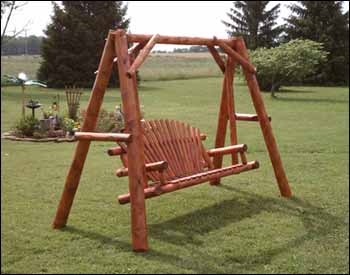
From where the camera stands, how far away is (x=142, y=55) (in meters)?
4.86

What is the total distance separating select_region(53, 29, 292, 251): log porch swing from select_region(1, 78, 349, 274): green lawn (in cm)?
30

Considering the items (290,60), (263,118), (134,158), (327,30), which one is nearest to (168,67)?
(327,30)

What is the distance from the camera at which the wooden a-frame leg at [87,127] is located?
4.98 metres

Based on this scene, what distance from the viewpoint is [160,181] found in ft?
16.8

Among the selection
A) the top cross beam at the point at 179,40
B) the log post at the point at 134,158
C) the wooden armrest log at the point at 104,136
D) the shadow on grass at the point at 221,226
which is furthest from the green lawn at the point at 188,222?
the top cross beam at the point at 179,40

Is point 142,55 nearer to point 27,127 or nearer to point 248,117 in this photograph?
point 248,117

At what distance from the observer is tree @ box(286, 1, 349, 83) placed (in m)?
32.1

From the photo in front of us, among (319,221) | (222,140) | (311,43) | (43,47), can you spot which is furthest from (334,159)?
(43,47)

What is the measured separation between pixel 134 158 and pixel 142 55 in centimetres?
94

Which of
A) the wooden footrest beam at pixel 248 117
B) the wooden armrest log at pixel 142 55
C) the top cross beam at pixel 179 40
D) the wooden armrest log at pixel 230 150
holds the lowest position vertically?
the wooden armrest log at pixel 230 150

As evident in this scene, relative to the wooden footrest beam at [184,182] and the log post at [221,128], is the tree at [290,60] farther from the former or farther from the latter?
the wooden footrest beam at [184,182]

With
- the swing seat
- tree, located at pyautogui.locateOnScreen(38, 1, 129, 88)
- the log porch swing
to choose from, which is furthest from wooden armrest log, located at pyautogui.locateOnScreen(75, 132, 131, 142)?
tree, located at pyautogui.locateOnScreen(38, 1, 129, 88)

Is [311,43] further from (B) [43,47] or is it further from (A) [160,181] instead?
(A) [160,181]

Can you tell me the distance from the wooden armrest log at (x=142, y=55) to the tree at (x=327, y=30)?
89.4 ft
